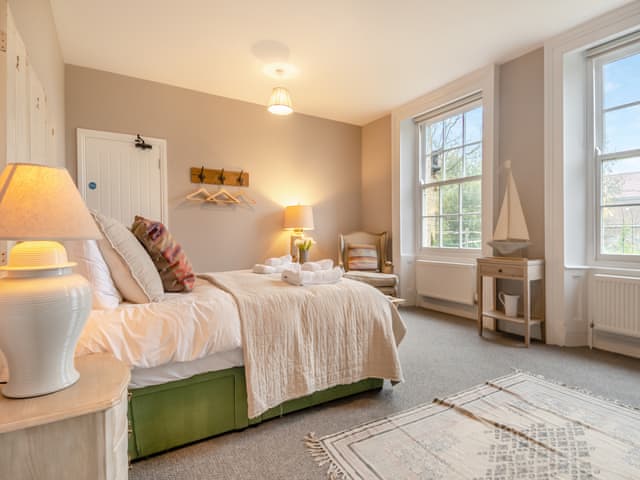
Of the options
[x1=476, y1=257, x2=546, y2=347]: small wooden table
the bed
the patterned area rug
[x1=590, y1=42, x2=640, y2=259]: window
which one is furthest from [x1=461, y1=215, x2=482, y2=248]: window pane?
the bed

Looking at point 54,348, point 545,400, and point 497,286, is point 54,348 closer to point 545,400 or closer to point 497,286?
point 545,400

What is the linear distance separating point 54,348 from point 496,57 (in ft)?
13.3

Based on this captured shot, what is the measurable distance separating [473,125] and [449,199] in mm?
899

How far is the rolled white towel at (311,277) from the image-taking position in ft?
6.50

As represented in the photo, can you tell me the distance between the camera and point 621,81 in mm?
2816

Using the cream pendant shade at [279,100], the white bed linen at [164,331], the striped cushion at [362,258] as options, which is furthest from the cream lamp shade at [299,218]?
the white bed linen at [164,331]

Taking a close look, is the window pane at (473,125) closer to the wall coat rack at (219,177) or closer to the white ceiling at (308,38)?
the white ceiling at (308,38)

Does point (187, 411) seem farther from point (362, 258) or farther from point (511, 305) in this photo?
point (362, 258)

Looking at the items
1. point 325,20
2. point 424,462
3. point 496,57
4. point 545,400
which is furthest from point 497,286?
point 325,20

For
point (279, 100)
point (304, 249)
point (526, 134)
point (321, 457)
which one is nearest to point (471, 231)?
point (526, 134)

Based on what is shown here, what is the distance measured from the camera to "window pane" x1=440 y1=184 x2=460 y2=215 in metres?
4.11

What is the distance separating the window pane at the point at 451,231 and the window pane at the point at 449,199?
0.29ft

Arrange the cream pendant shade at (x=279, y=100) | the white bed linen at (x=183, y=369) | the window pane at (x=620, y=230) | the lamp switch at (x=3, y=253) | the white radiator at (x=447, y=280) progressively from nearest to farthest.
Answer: the lamp switch at (x=3, y=253), the white bed linen at (x=183, y=369), the window pane at (x=620, y=230), the cream pendant shade at (x=279, y=100), the white radiator at (x=447, y=280)

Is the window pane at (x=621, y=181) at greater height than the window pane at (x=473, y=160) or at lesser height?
lesser
